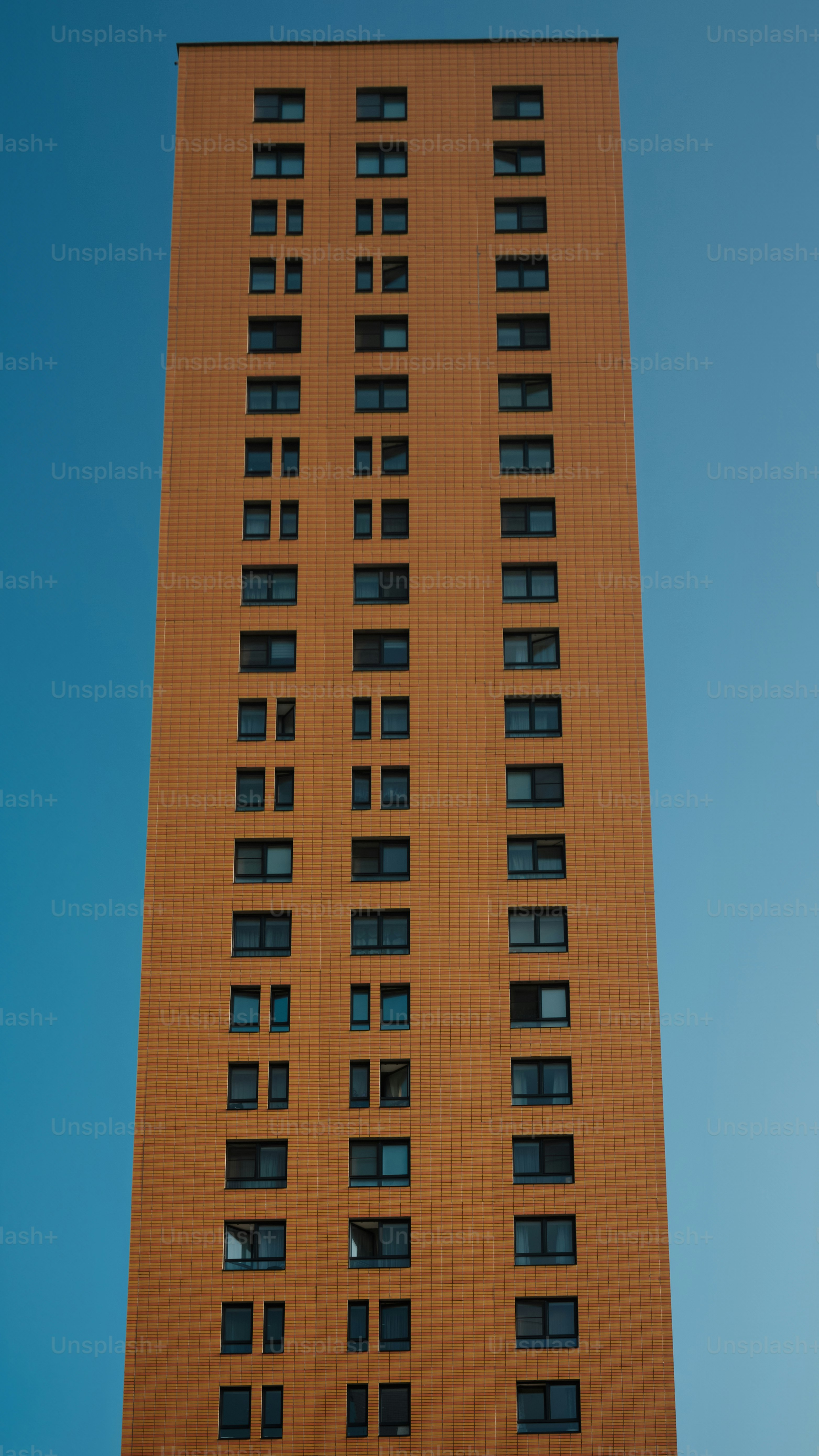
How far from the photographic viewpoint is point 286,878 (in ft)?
133

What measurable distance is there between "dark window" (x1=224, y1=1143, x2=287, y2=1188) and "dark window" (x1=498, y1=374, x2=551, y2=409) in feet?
70.0

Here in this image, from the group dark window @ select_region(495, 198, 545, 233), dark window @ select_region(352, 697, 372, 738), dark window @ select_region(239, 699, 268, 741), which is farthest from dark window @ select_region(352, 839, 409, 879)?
dark window @ select_region(495, 198, 545, 233)

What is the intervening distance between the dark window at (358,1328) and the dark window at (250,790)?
41.0ft

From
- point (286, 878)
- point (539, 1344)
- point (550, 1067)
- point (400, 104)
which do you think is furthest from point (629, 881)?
point (400, 104)

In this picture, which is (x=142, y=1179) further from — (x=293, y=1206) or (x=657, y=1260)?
(x=657, y=1260)

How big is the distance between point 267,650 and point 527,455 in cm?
922

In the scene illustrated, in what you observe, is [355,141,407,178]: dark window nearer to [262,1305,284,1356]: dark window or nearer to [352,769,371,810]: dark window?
[352,769,371,810]: dark window

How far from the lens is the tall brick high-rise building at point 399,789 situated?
120ft

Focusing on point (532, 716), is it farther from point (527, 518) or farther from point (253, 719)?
point (253, 719)

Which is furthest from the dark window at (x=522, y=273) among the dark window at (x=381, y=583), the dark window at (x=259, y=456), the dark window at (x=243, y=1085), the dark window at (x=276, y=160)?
the dark window at (x=243, y=1085)

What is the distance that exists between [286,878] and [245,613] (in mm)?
7396

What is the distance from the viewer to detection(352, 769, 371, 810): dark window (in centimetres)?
4097

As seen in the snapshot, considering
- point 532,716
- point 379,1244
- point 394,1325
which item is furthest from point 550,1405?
point 532,716

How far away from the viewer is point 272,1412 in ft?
118
